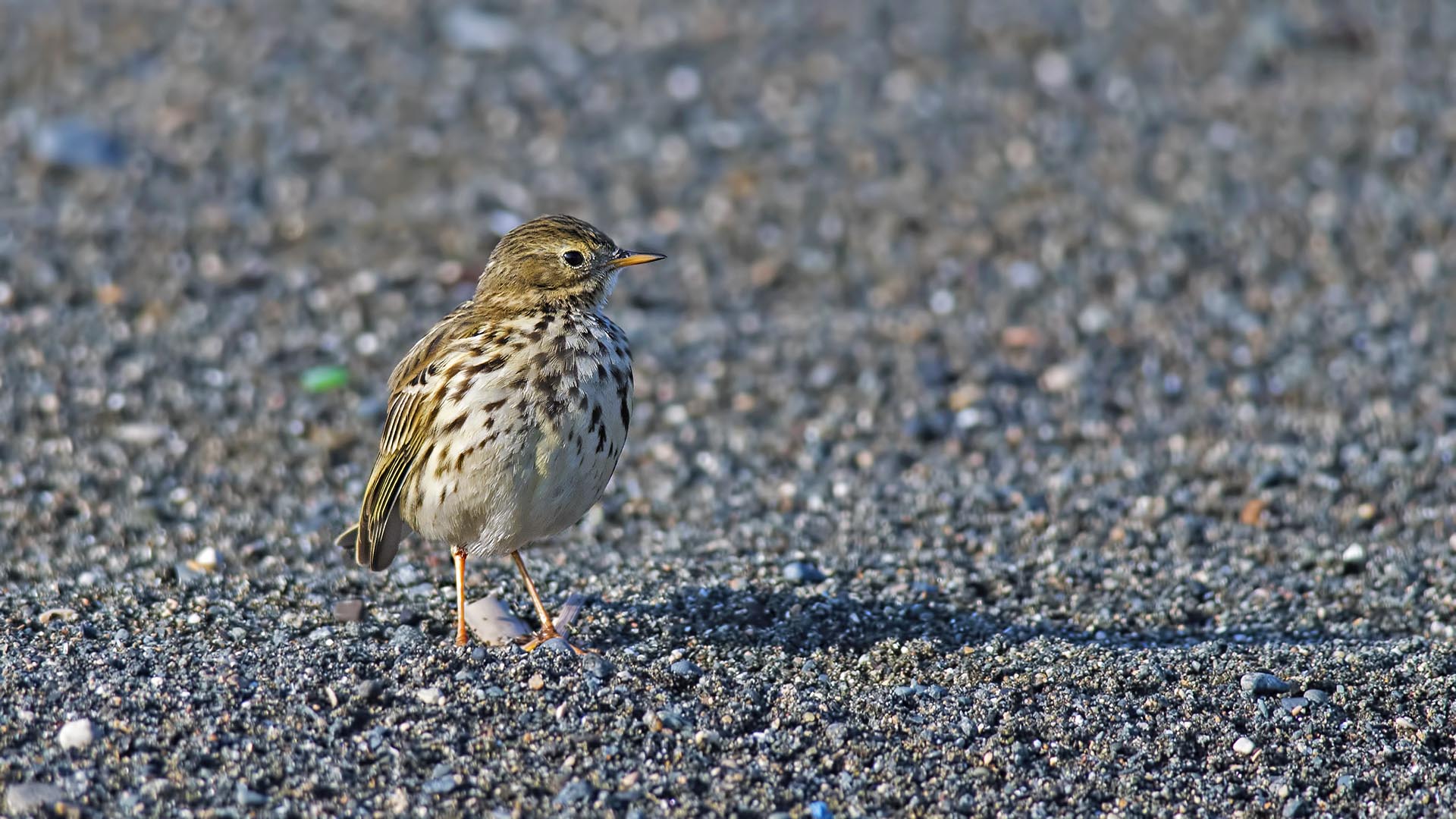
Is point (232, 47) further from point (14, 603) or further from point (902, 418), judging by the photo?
point (14, 603)

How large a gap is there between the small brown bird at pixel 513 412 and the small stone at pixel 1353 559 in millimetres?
3811

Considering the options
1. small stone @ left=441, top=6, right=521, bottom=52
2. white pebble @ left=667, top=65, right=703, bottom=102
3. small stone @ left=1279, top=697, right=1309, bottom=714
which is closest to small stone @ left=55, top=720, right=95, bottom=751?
small stone @ left=1279, top=697, right=1309, bottom=714

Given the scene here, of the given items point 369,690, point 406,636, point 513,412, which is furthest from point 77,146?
point 369,690

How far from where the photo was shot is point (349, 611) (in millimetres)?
7297

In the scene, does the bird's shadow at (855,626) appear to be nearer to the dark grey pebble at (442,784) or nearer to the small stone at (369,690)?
the small stone at (369,690)

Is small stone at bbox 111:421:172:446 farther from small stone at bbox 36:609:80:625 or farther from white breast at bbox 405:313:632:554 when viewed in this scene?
white breast at bbox 405:313:632:554

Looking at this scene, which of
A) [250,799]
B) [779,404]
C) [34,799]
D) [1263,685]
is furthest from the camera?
[779,404]

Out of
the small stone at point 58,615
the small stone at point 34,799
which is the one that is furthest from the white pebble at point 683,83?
the small stone at point 34,799

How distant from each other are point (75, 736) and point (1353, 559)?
5.89 m

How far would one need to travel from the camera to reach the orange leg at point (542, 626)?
22.4 ft

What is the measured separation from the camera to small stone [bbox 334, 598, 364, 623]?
7238 millimetres

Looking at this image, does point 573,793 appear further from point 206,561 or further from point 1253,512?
point 1253,512

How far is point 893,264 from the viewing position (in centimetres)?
1230

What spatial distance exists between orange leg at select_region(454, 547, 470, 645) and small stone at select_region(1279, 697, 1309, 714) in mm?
3218
